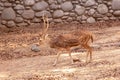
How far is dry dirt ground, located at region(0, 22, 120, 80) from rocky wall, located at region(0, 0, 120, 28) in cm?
28

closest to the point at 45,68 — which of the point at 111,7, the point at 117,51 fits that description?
the point at 117,51

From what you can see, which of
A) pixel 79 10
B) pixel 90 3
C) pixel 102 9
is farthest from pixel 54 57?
pixel 102 9

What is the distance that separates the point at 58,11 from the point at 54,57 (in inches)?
155

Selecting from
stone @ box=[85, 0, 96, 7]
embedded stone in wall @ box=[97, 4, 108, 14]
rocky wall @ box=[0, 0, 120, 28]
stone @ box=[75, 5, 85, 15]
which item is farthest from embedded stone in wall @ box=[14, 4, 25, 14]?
embedded stone in wall @ box=[97, 4, 108, 14]

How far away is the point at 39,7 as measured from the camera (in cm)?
1438

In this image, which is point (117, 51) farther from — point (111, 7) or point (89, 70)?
point (111, 7)

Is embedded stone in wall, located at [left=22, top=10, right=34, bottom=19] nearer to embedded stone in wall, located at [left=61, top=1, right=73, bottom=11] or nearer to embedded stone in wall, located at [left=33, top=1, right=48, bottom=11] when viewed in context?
embedded stone in wall, located at [left=33, top=1, right=48, bottom=11]

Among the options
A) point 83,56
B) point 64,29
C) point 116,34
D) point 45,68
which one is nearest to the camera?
point 45,68

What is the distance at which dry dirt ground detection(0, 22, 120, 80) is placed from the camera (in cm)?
883

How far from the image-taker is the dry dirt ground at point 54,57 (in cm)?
883

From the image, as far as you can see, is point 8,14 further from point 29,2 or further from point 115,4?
point 115,4

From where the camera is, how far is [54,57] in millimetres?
10867

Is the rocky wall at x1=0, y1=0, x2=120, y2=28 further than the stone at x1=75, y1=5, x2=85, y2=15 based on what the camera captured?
No

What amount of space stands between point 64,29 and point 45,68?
180 inches
